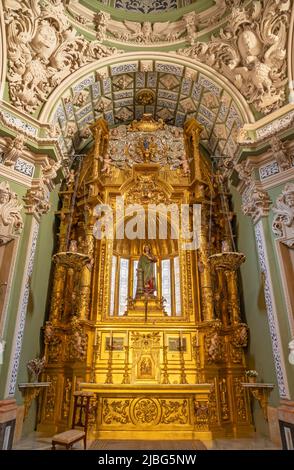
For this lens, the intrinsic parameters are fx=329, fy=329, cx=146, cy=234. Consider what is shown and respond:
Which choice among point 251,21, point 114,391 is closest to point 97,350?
point 114,391

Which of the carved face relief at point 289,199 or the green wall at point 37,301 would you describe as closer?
the carved face relief at point 289,199

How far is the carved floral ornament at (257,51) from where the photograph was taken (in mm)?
6824

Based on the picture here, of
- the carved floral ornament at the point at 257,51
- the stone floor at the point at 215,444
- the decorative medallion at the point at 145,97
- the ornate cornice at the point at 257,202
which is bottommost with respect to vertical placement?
the stone floor at the point at 215,444

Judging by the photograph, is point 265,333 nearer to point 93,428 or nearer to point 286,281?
point 286,281

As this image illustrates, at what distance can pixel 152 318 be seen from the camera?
767cm

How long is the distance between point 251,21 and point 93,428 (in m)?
9.01

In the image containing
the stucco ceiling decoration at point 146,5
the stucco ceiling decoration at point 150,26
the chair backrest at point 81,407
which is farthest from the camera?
the stucco ceiling decoration at point 146,5

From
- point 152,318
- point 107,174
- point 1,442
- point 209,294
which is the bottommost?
point 1,442

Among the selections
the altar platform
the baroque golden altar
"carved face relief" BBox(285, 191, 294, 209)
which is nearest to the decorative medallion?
the baroque golden altar

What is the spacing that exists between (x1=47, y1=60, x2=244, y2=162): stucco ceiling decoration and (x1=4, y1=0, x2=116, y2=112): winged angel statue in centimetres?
54

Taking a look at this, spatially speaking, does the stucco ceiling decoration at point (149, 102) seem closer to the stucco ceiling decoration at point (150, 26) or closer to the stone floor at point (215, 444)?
the stucco ceiling decoration at point (150, 26)

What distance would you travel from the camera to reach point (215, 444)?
586 cm

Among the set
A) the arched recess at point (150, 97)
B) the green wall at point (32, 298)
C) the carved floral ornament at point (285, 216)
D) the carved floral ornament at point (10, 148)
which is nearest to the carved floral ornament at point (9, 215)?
the green wall at point (32, 298)

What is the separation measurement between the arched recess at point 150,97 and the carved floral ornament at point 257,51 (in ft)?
0.95
